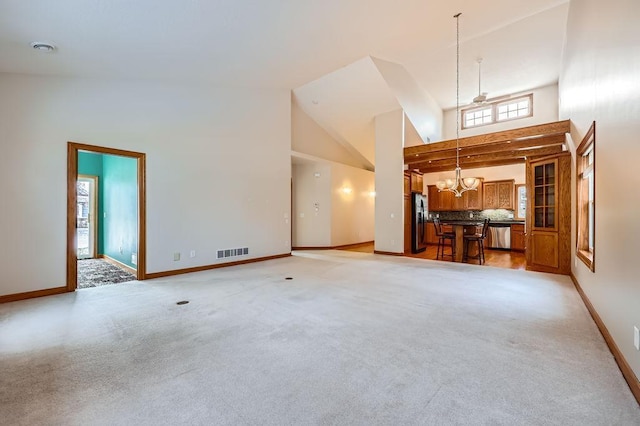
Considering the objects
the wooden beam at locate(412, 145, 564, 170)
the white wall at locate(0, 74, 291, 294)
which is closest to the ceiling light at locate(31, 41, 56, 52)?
the white wall at locate(0, 74, 291, 294)

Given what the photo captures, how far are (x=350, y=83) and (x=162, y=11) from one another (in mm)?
4262

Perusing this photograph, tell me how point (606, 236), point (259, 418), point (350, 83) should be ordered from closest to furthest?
1. point (259, 418)
2. point (606, 236)
3. point (350, 83)

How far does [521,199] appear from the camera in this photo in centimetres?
889

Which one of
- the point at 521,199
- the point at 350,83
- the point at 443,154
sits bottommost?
the point at 521,199

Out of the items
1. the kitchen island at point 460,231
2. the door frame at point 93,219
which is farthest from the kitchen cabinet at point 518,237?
the door frame at point 93,219

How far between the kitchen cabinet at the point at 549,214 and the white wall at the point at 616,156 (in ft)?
6.56

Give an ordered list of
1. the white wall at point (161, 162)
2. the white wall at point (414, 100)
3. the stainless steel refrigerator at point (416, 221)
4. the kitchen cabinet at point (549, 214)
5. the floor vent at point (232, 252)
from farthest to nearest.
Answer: the stainless steel refrigerator at point (416, 221), the white wall at point (414, 100), the floor vent at point (232, 252), the kitchen cabinet at point (549, 214), the white wall at point (161, 162)

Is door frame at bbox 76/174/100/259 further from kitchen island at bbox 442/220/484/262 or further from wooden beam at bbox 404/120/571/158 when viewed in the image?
kitchen island at bbox 442/220/484/262

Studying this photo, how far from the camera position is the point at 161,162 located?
16.1ft

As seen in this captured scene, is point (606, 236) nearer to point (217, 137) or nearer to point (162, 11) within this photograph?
point (162, 11)

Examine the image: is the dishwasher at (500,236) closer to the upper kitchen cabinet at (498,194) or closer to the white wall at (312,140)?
the upper kitchen cabinet at (498,194)

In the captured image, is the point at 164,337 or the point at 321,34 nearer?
the point at 164,337

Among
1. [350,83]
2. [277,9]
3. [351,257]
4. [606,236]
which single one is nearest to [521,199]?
[351,257]

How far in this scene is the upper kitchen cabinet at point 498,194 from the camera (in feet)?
29.5
